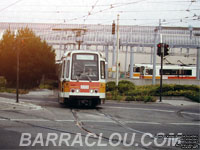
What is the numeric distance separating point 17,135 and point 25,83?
30730mm

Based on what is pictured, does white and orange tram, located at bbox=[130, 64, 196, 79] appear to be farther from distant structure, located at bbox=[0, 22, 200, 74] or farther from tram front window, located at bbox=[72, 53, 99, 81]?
tram front window, located at bbox=[72, 53, 99, 81]

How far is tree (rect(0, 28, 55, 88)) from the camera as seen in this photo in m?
37.1

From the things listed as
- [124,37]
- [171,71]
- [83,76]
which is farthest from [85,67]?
[171,71]

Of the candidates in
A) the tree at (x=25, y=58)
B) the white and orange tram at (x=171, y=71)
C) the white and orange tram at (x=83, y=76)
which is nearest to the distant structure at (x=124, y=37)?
the white and orange tram at (x=171, y=71)

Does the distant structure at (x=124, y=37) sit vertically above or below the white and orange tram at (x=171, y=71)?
above

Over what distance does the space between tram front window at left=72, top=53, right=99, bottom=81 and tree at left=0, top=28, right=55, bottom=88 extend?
1823 centimetres

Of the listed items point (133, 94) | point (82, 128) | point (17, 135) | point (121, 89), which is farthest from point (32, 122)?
point (121, 89)

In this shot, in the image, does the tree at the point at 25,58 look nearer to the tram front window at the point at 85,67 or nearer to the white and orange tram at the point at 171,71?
the tram front window at the point at 85,67

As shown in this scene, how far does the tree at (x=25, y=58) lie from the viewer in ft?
122

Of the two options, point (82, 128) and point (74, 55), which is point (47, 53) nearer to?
point (74, 55)

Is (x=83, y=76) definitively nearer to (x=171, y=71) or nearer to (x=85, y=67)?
(x=85, y=67)

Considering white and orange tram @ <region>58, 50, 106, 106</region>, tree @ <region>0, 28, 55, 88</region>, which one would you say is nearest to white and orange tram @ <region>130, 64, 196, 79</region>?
tree @ <region>0, 28, 55, 88</region>

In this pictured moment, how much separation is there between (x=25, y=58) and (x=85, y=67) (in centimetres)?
1964

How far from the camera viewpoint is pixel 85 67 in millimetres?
18703
